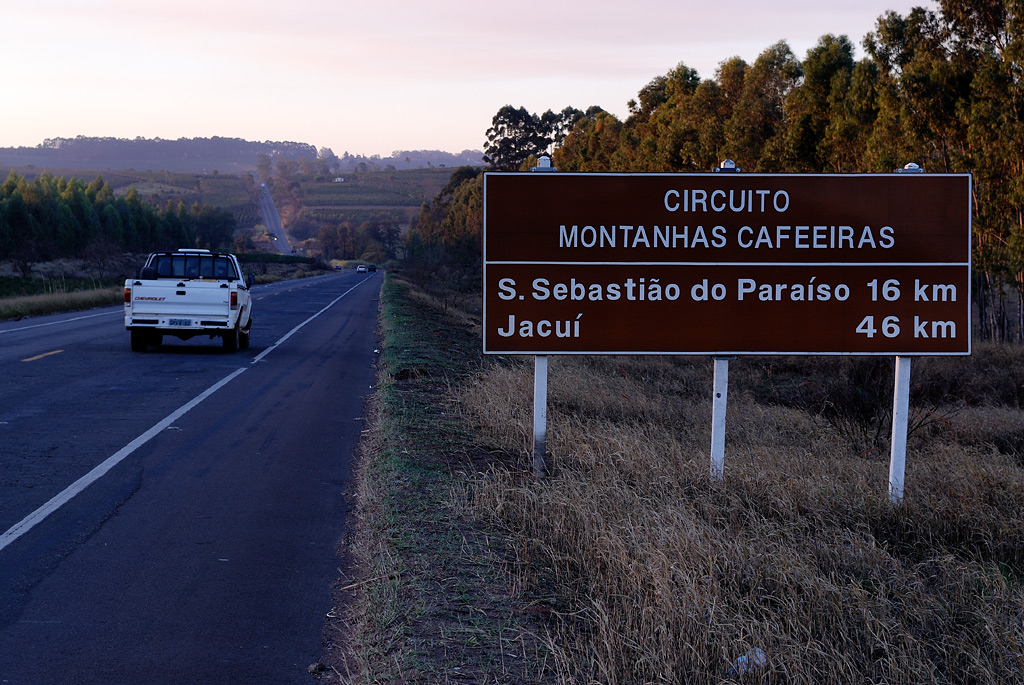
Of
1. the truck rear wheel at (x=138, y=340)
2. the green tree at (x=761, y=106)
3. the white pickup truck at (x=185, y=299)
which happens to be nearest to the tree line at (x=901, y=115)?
the green tree at (x=761, y=106)

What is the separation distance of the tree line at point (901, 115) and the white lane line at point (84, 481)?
12561mm

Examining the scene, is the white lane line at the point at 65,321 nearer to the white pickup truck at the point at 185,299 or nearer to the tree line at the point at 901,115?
the white pickup truck at the point at 185,299

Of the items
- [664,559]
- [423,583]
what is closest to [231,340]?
[423,583]

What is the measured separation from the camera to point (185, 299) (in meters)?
19.3

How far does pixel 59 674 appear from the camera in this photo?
178 inches

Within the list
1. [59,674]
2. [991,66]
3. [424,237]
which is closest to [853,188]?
[59,674]

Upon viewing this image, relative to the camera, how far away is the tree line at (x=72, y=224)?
84438 mm

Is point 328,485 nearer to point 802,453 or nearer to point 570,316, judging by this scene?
point 570,316

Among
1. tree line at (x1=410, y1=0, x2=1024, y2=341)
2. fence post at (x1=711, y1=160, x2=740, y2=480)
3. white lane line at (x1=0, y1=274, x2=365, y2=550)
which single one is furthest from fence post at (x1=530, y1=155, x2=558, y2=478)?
tree line at (x1=410, y1=0, x2=1024, y2=341)

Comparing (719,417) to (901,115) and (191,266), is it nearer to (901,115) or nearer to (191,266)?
(191,266)

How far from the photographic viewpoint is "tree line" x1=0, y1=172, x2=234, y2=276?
84.4 meters

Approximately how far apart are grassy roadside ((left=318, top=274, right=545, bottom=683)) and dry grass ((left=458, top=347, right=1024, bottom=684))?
201mm

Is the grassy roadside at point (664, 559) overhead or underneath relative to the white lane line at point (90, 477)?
overhead

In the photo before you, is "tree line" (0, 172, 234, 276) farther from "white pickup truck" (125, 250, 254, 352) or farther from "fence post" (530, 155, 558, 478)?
"fence post" (530, 155, 558, 478)
